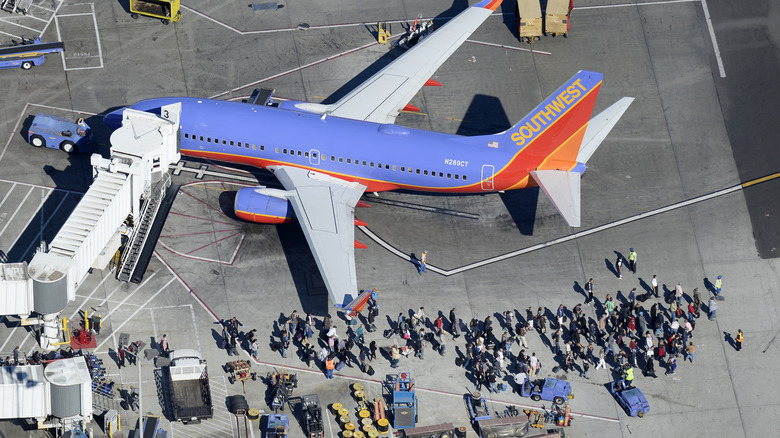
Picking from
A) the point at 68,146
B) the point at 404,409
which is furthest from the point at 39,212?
the point at 404,409

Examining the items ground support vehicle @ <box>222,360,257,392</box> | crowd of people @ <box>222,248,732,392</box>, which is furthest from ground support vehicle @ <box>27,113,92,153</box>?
ground support vehicle @ <box>222,360,257,392</box>

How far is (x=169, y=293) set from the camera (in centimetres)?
9256

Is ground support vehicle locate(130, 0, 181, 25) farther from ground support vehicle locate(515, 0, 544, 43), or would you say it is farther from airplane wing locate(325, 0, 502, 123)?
ground support vehicle locate(515, 0, 544, 43)

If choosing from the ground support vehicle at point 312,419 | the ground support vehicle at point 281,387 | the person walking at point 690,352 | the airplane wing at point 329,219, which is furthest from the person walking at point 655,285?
the ground support vehicle at point 281,387

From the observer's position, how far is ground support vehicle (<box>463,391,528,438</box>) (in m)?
86.7

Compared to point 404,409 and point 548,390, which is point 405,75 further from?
point 404,409

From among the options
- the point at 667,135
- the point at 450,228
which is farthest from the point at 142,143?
the point at 667,135

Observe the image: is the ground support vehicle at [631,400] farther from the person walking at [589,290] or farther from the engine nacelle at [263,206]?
the engine nacelle at [263,206]

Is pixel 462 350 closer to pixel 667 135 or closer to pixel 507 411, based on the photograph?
pixel 507 411

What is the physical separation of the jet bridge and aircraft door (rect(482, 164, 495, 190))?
2197 centimetres

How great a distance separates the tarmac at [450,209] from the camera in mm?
90125

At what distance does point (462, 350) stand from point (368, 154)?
15.7 meters

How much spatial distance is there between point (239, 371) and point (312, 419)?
251 inches

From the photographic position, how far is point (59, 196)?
318ft
